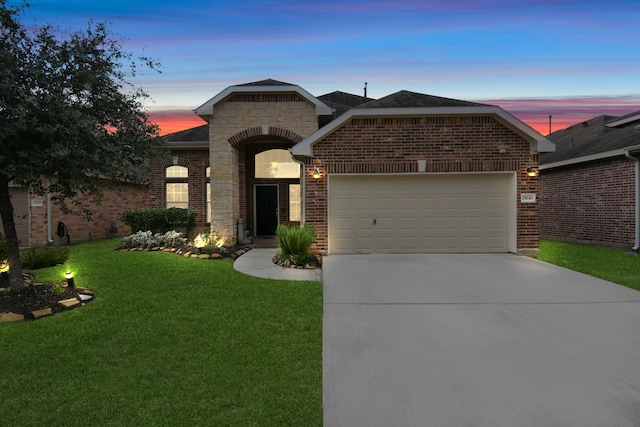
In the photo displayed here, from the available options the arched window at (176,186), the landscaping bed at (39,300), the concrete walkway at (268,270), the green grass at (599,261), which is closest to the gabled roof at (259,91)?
the arched window at (176,186)

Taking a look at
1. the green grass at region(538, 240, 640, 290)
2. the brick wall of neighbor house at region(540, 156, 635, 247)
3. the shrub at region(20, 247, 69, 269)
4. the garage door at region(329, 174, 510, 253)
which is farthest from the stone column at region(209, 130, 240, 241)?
the brick wall of neighbor house at region(540, 156, 635, 247)

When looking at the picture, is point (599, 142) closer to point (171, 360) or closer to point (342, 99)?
point (342, 99)

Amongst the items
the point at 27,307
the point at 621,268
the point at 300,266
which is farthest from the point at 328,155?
the point at 621,268

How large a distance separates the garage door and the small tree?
5.66 metres

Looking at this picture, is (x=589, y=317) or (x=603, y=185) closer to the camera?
(x=589, y=317)

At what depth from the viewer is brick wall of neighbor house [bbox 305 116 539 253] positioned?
398 inches

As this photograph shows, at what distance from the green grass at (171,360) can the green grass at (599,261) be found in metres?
6.70

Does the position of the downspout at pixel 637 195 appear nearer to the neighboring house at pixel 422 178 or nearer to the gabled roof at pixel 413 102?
the neighboring house at pixel 422 178

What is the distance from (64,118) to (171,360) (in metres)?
3.84

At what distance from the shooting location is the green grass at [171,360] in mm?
2877

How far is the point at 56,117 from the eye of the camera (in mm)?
5082

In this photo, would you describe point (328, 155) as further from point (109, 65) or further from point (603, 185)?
point (603, 185)

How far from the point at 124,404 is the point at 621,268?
11.0m

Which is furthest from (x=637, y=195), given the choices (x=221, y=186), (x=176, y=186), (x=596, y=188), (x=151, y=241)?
(x=176, y=186)
